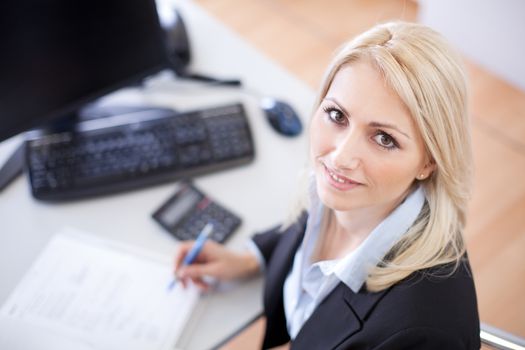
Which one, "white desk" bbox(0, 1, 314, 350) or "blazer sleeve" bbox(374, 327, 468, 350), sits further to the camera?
"white desk" bbox(0, 1, 314, 350)

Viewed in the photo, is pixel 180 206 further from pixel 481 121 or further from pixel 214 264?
pixel 481 121

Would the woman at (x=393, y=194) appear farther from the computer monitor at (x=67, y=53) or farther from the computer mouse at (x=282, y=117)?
the computer monitor at (x=67, y=53)

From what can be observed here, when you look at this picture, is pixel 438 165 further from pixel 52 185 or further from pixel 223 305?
pixel 52 185

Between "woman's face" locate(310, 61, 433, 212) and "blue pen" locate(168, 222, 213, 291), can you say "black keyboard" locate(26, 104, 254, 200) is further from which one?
"woman's face" locate(310, 61, 433, 212)

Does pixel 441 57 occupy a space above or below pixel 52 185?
above

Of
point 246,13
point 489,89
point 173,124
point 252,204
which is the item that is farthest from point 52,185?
point 489,89

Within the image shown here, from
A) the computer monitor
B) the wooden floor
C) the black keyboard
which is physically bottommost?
the wooden floor

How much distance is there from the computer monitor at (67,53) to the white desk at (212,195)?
0.13 m

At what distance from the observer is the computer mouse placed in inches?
42.0

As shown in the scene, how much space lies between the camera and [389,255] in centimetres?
75

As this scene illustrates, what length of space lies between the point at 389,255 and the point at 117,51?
2.33ft

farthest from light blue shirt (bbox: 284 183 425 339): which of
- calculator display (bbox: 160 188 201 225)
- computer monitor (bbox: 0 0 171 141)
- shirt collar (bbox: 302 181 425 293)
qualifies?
computer monitor (bbox: 0 0 171 141)

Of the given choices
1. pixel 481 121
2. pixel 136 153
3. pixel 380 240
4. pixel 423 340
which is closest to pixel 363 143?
pixel 380 240

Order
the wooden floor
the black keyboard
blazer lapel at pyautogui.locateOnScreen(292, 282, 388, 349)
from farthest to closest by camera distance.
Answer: the wooden floor < the black keyboard < blazer lapel at pyautogui.locateOnScreen(292, 282, 388, 349)
